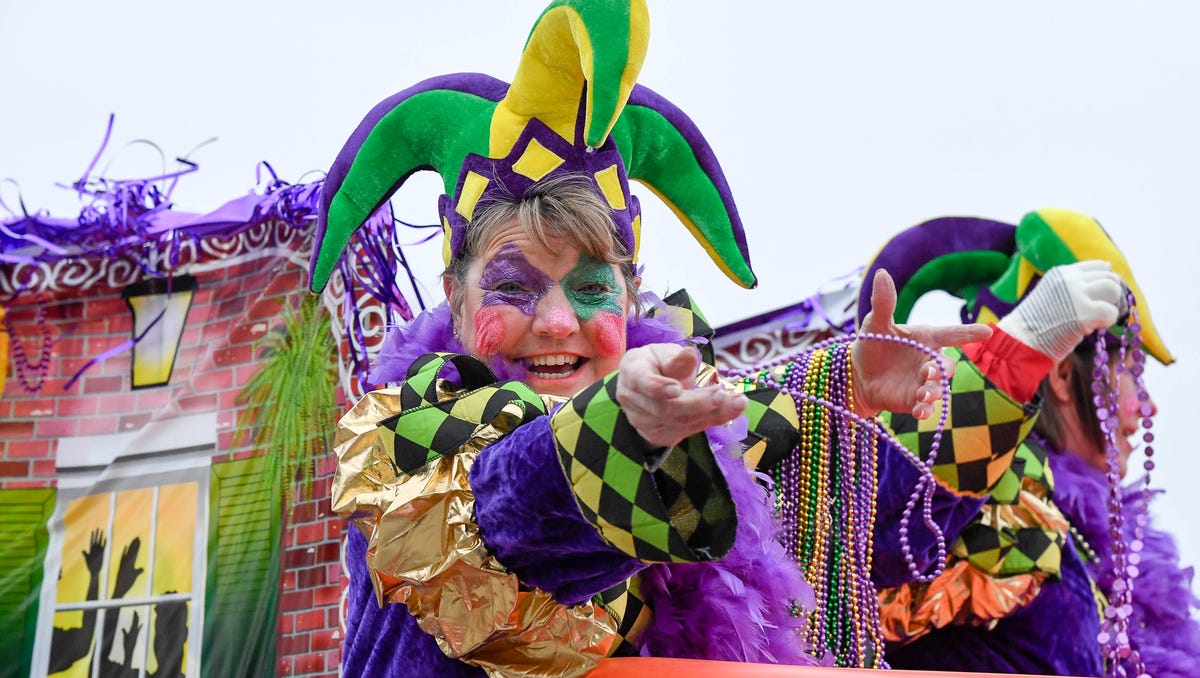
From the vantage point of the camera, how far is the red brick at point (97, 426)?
3090mm

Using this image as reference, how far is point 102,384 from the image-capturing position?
10.3ft

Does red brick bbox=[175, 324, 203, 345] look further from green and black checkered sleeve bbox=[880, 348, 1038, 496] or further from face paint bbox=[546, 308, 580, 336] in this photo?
green and black checkered sleeve bbox=[880, 348, 1038, 496]

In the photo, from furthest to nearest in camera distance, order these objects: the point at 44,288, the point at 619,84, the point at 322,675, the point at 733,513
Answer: the point at 44,288 < the point at 322,675 < the point at 619,84 < the point at 733,513

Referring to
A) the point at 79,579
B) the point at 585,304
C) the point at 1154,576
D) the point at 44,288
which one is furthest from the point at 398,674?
the point at 1154,576

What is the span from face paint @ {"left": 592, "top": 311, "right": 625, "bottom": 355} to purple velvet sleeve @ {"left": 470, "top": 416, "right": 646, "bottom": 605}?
16.1 inches

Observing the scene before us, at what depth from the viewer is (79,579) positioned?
9.78 ft

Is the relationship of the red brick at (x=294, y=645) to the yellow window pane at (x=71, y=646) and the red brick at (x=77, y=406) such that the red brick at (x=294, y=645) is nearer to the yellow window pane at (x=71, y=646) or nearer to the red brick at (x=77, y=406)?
the yellow window pane at (x=71, y=646)

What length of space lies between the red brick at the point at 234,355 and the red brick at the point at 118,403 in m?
0.21

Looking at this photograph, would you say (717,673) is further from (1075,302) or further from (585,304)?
(1075,302)

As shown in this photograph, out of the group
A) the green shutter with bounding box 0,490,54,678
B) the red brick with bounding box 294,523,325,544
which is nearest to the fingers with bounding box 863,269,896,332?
the red brick with bounding box 294,523,325,544

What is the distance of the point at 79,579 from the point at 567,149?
71.6 inches

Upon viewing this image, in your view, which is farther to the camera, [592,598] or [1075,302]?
[1075,302]

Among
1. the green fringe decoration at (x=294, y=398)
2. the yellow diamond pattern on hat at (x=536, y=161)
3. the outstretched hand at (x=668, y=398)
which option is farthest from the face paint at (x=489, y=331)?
the green fringe decoration at (x=294, y=398)

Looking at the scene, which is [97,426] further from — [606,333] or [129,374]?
[606,333]
